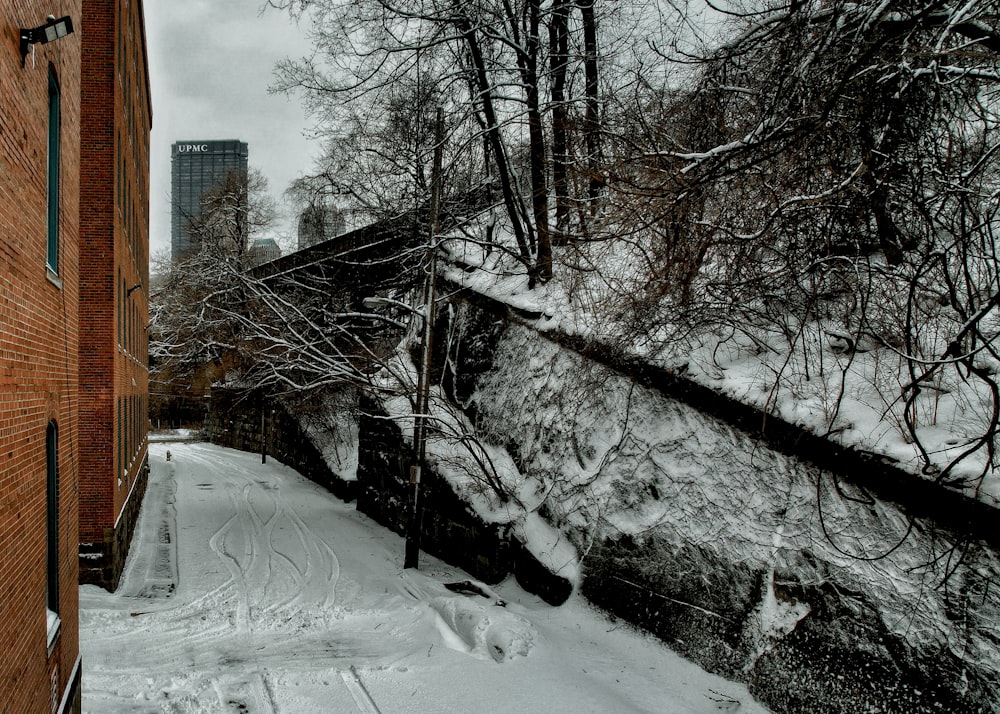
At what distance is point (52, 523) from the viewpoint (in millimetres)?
6559

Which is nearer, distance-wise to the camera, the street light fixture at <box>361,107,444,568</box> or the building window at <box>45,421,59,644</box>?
the building window at <box>45,421,59,644</box>

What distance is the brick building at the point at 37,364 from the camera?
4.40 m

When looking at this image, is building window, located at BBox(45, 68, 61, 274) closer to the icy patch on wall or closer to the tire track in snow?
the tire track in snow

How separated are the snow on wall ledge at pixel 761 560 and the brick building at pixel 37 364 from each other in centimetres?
652

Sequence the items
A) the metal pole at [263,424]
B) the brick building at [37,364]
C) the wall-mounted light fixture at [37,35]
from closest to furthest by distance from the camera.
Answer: the brick building at [37,364] < the wall-mounted light fixture at [37,35] < the metal pole at [263,424]

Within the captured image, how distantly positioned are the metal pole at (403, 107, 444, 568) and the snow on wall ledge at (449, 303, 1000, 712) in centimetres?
230

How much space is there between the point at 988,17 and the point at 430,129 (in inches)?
438

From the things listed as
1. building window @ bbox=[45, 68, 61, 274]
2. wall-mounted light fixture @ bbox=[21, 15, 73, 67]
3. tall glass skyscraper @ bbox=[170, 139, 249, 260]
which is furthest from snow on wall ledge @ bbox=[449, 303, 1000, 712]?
tall glass skyscraper @ bbox=[170, 139, 249, 260]

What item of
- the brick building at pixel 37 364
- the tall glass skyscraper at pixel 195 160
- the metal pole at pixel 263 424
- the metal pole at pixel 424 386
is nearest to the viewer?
the brick building at pixel 37 364

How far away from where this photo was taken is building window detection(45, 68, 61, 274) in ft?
20.7

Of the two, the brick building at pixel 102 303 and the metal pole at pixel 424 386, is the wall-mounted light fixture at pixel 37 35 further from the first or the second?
the brick building at pixel 102 303

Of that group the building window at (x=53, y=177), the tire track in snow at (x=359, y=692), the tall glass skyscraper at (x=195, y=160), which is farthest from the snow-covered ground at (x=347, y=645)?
the tall glass skyscraper at (x=195, y=160)

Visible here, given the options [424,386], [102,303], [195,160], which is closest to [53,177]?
[102,303]

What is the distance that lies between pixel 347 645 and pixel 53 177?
22.7 ft
